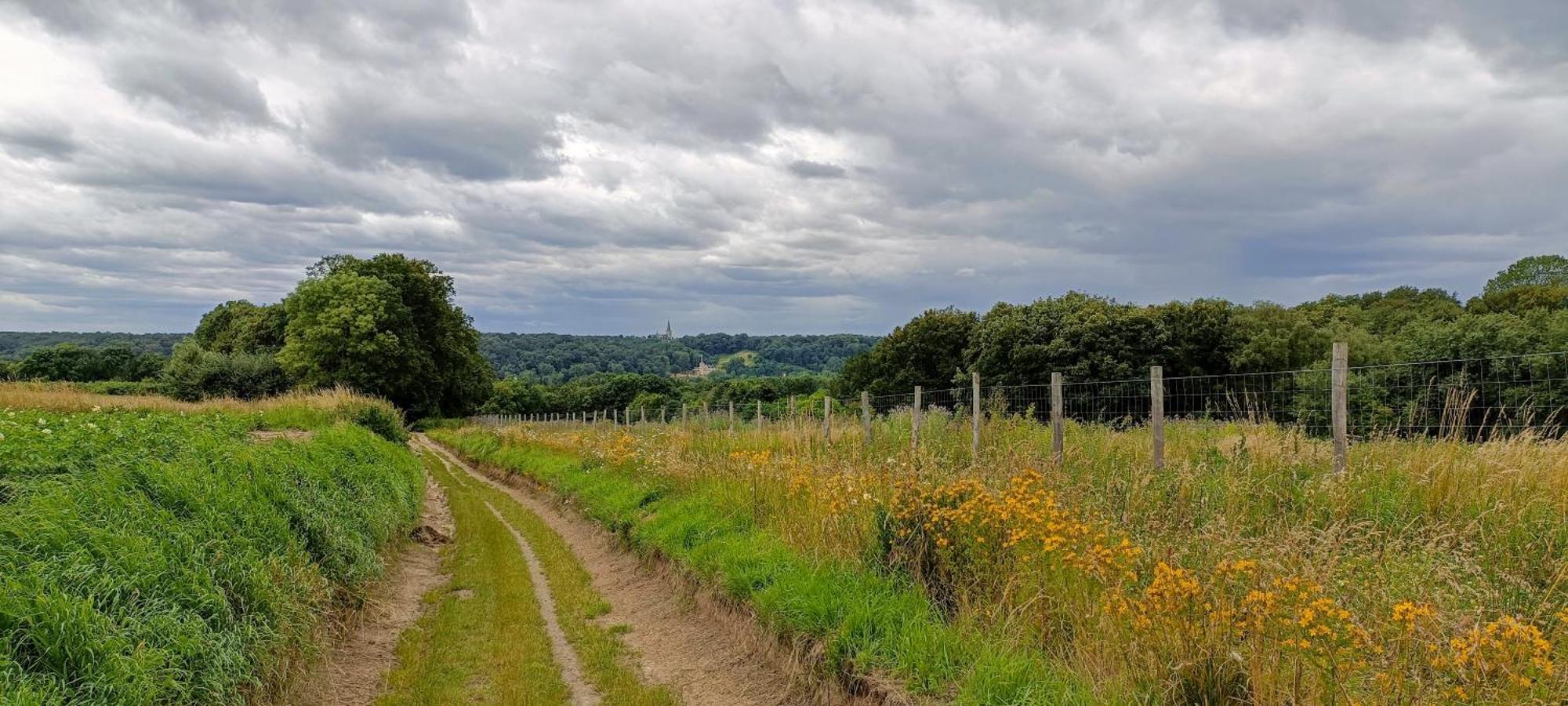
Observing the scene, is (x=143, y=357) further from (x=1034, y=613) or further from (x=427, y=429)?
(x=1034, y=613)

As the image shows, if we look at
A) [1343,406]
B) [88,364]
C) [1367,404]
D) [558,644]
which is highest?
[1343,406]

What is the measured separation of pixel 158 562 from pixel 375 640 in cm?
357

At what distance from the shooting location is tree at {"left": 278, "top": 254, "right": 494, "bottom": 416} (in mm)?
51594

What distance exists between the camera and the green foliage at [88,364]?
66.7 meters

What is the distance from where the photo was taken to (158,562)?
16.5 ft

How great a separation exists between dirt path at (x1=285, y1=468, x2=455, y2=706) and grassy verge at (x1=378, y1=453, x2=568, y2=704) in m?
0.16

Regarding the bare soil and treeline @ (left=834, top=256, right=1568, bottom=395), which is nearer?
the bare soil

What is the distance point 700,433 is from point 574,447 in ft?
22.3

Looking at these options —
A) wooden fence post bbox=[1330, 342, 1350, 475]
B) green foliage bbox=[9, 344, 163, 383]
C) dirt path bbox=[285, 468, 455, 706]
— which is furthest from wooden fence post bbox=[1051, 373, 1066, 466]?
green foliage bbox=[9, 344, 163, 383]

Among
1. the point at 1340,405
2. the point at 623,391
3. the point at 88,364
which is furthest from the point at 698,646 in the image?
the point at 623,391

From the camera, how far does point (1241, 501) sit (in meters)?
6.52

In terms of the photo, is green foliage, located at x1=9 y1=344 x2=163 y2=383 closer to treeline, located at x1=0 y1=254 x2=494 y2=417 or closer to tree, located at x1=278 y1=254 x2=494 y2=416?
treeline, located at x1=0 y1=254 x2=494 y2=417

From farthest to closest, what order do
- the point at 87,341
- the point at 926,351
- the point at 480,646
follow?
the point at 87,341, the point at 926,351, the point at 480,646

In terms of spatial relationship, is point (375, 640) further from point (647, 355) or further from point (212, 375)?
point (647, 355)
